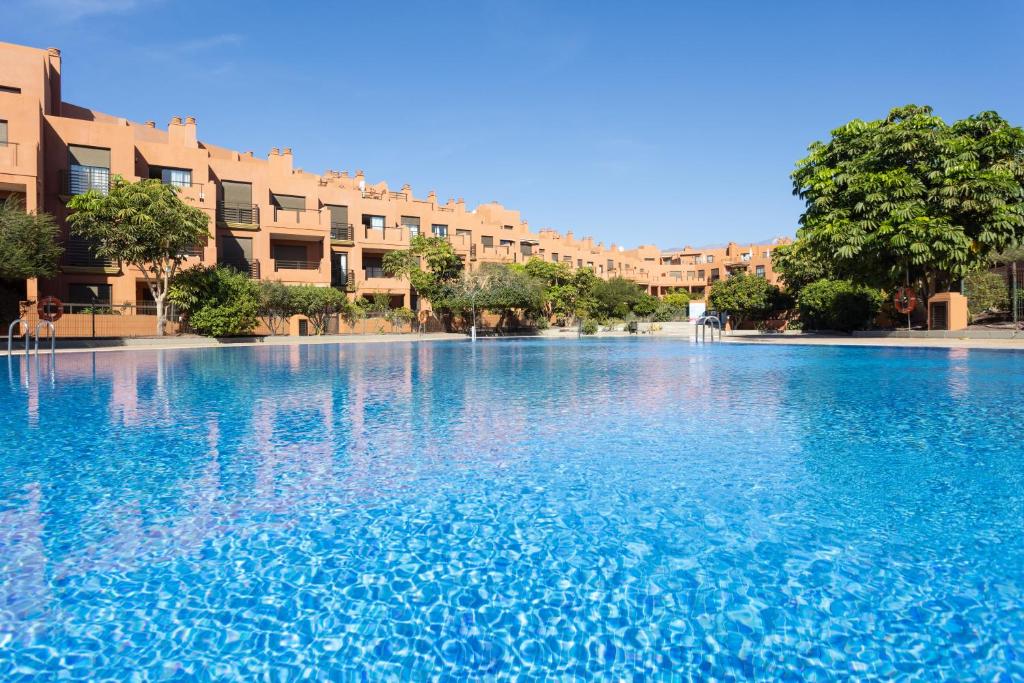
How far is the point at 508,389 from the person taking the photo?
43.0 ft

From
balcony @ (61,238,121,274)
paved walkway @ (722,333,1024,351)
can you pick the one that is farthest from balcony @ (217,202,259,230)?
paved walkway @ (722,333,1024,351)

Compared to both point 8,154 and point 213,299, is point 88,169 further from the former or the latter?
point 213,299

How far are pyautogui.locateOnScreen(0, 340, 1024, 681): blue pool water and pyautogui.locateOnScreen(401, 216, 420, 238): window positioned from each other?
3915 cm

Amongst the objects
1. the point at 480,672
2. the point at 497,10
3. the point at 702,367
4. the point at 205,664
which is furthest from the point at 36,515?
the point at 497,10

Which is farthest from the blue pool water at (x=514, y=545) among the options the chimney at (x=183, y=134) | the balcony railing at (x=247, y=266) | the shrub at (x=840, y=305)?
the chimney at (x=183, y=134)

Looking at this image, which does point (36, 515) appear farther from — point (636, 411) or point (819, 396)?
point (819, 396)

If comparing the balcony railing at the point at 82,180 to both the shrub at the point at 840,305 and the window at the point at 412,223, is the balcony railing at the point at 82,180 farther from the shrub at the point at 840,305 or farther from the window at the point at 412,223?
the shrub at the point at 840,305

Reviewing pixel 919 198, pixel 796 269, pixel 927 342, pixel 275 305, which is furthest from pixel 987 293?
pixel 275 305

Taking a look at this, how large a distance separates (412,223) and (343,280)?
8194 mm

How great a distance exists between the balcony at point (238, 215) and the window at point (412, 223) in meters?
11.7

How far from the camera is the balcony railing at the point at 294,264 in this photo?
1566 inches

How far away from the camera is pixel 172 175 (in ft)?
117

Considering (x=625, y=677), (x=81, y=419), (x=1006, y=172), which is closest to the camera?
(x=625, y=677)

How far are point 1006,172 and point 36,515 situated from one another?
111ft
